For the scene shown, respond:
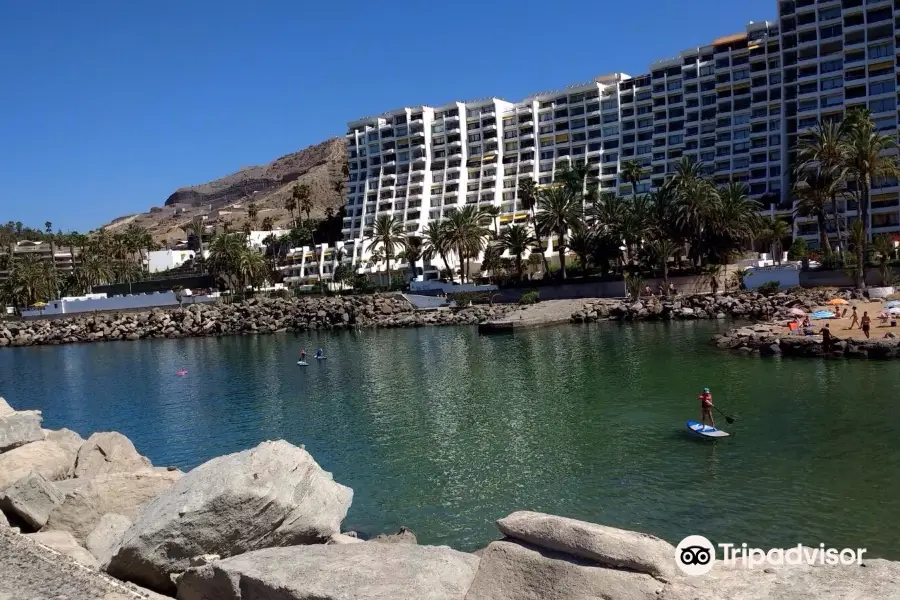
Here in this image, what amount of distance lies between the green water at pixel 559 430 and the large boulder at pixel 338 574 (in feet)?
22.7

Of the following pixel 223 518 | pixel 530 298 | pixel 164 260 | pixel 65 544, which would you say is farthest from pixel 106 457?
pixel 164 260

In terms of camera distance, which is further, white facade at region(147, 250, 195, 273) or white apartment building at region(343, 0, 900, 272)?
white facade at region(147, 250, 195, 273)

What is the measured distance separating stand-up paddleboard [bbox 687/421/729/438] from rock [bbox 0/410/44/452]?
20.0 metres

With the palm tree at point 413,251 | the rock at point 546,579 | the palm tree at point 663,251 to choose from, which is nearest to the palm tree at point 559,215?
the palm tree at point 663,251

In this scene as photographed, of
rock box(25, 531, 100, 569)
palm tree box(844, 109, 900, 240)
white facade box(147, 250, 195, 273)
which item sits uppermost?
palm tree box(844, 109, 900, 240)

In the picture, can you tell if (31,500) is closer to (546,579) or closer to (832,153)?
(546,579)

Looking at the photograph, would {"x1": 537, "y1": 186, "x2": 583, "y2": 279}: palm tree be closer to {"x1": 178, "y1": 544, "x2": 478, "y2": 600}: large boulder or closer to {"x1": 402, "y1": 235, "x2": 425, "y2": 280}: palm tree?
{"x1": 402, "y1": 235, "x2": 425, "y2": 280}: palm tree

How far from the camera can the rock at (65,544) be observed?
11066mm

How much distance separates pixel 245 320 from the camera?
302 ft

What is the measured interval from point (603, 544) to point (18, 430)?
1733cm

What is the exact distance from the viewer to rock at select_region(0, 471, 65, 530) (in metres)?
13.3

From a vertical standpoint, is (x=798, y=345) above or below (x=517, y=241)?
below

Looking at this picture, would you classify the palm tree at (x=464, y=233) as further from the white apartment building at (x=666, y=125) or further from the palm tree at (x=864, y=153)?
the palm tree at (x=864, y=153)

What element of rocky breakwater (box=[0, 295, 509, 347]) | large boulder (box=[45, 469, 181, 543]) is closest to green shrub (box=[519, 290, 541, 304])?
rocky breakwater (box=[0, 295, 509, 347])
